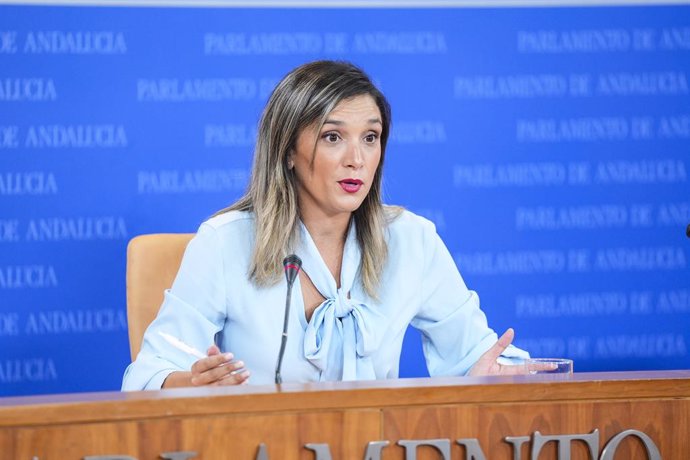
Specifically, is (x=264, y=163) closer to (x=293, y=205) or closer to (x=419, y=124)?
(x=293, y=205)

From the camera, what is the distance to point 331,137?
2.26m

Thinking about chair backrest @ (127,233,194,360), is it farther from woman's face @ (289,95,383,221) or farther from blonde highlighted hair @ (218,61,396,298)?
woman's face @ (289,95,383,221)

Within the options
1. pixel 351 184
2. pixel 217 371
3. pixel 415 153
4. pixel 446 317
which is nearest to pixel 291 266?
pixel 217 371

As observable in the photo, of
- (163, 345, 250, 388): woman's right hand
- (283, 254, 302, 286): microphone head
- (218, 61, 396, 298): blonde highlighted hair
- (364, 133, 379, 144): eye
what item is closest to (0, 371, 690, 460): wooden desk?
(163, 345, 250, 388): woman's right hand

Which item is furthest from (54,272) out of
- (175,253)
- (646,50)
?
(646,50)

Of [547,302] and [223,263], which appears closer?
[223,263]

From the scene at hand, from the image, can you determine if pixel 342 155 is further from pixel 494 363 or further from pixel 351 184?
pixel 494 363

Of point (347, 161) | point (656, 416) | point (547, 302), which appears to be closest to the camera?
point (656, 416)

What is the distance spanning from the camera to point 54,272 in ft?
9.86

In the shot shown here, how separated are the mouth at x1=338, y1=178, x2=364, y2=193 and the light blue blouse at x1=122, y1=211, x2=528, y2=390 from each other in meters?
0.15

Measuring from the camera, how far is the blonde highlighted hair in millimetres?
2236

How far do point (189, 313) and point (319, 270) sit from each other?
1.00ft

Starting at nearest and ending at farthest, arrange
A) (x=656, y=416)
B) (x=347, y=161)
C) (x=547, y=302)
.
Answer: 1. (x=656, y=416)
2. (x=347, y=161)
3. (x=547, y=302)

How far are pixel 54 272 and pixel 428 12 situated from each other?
1407 millimetres
